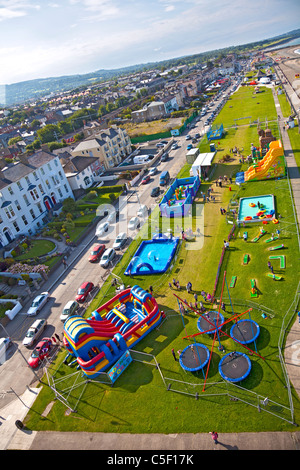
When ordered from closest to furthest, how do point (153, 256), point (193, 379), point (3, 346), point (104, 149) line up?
point (193, 379)
point (3, 346)
point (153, 256)
point (104, 149)

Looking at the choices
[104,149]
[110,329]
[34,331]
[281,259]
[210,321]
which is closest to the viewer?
[210,321]

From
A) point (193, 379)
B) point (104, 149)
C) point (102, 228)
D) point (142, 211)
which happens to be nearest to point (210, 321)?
point (193, 379)

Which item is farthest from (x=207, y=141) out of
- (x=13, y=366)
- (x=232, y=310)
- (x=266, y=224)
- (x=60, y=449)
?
(x=60, y=449)

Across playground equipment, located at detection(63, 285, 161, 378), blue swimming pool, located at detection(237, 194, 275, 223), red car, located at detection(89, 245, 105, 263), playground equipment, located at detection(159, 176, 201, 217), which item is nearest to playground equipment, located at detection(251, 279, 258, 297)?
playground equipment, located at detection(63, 285, 161, 378)

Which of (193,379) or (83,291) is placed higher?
(193,379)

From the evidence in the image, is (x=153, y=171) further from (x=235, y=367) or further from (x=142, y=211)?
(x=235, y=367)
